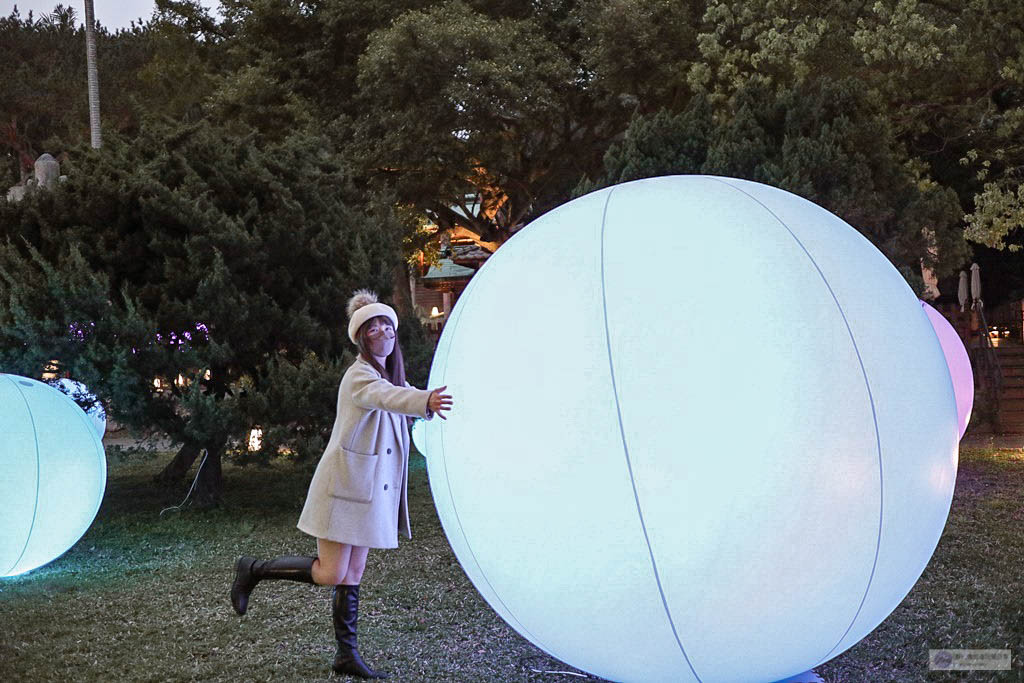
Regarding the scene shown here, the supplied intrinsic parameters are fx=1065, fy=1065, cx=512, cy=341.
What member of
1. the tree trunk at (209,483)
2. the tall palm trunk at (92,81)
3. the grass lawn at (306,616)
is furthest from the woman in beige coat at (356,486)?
the tall palm trunk at (92,81)

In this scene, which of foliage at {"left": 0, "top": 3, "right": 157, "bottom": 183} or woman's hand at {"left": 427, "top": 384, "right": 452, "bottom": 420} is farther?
foliage at {"left": 0, "top": 3, "right": 157, "bottom": 183}

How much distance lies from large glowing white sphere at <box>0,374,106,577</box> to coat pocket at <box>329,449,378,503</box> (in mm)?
3041

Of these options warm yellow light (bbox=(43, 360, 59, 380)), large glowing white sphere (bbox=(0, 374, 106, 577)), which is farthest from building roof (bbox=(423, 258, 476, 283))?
large glowing white sphere (bbox=(0, 374, 106, 577))

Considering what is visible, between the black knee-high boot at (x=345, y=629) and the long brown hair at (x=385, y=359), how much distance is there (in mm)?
1036

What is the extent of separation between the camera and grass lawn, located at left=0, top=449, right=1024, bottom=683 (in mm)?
5141

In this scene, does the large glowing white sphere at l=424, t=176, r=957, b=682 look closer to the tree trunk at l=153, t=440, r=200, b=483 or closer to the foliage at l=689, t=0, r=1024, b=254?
the tree trunk at l=153, t=440, r=200, b=483

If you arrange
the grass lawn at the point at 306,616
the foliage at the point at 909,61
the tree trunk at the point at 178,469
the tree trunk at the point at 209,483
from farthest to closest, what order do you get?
the foliage at the point at 909,61, the tree trunk at the point at 178,469, the tree trunk at the point at 209,483, the grass lawn at the point at 306,616

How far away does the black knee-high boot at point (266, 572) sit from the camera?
5242mm

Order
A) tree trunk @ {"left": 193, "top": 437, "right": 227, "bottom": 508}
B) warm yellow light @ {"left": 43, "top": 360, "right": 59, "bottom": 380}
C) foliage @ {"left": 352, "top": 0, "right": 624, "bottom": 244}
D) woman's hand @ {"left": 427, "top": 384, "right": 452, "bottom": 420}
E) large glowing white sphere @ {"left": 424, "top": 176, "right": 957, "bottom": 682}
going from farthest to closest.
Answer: foliage @ {"left": 352, "top": 0, "right": 624, "bottom": 244}, tree trunk @ {"left": 193, "top": 437, "right": 227, "bottom": 508}, warm yellow light @ {"left": 43, "top": 360, "right": 59, "bottom": 380}, woman's hand @ {"left": 427, "top": 384, "right": 452, "bottom": 420}, large glowing white sphere @ {"left": 424, "top": 176, "right": 957, "bottom": 682}

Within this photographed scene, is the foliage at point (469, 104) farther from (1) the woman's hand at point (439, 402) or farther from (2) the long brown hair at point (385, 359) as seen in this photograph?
(1) the woman's hand at point (439, 402)

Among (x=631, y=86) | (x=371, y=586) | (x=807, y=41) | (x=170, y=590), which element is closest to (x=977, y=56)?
(x=807, y=41)

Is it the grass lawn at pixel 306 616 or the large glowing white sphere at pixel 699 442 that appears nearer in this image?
the large glowing white sphere at pixel 699 442

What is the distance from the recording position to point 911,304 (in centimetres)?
421

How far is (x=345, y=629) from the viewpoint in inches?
202
